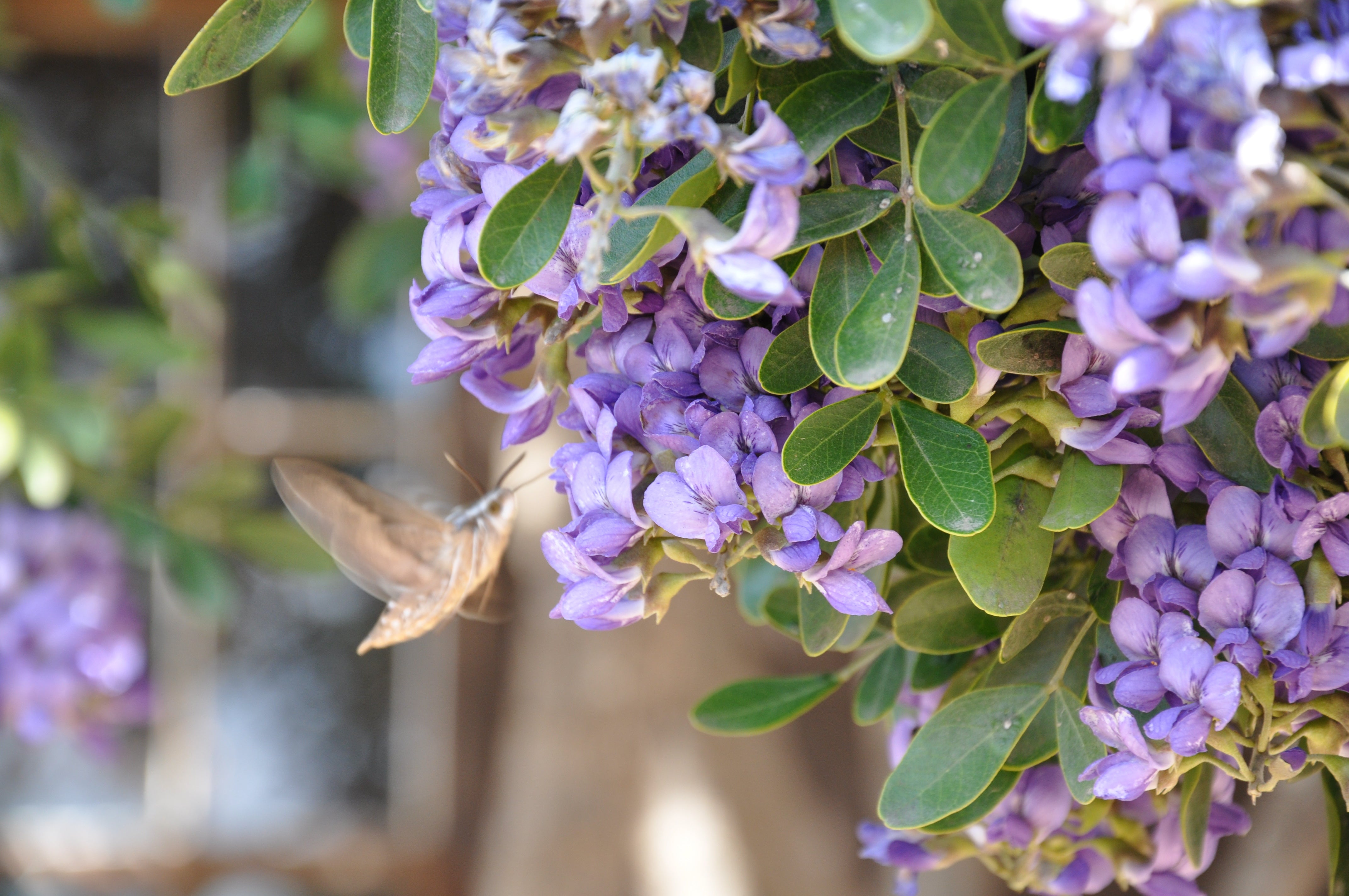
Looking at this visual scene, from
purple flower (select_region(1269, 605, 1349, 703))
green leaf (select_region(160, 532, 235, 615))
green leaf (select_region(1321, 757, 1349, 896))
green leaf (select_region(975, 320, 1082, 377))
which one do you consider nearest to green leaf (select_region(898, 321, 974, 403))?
green leaf (select_region(975, 320, 1082, 377))

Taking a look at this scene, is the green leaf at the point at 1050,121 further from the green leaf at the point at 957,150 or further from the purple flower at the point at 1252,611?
the purple flower at the point at 1252,611

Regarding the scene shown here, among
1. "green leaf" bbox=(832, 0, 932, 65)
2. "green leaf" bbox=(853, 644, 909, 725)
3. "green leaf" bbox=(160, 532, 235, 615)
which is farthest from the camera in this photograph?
"green leaf" bbox=(160, 532, 235, 615)

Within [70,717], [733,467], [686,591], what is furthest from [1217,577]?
[70,717]

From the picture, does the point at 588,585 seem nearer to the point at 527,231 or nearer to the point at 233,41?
the point at 527,231

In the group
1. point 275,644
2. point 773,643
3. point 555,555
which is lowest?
point 275,644

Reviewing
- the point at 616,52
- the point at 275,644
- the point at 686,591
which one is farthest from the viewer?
the point at 275,644

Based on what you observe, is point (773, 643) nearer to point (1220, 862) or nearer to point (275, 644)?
point (1220, 862)

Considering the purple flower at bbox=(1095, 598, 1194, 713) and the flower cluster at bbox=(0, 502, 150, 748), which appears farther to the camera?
the flower cluster at bbox=(0, 502, 150, 748)

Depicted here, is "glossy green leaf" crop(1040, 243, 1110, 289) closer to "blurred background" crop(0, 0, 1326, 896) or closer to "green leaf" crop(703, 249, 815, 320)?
"green leaf" crop(703, 249, 815, 320)
